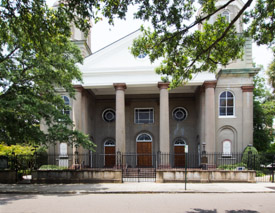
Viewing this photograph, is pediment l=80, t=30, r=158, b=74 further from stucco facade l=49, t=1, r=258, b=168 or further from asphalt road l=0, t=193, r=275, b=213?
asphalt road l=0, t=193, r=275, b=213

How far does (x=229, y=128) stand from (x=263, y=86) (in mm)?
13582

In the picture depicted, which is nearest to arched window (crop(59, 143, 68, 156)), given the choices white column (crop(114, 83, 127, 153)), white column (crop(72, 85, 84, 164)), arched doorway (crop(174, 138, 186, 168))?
white column (crop(72, 85, 84, 164))

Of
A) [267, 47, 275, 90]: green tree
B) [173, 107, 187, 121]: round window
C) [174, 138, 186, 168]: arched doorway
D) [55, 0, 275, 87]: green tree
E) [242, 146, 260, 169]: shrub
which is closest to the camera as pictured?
[55, 0, 275, 87]: green tree

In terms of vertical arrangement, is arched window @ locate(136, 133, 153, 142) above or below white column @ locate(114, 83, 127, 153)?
below

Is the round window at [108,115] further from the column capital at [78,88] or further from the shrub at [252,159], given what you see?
the shrub at [252,159]

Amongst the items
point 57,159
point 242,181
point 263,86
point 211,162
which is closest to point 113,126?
point 57,159

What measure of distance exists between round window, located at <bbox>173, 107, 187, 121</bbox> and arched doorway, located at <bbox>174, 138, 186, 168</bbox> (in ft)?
6.75

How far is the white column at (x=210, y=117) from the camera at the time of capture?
24.2 meters

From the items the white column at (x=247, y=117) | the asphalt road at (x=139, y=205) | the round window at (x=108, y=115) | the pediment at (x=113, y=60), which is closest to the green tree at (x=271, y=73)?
the white column at (x=247, y=117)

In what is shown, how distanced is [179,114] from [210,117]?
644 centimetres

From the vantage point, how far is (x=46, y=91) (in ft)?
60.4

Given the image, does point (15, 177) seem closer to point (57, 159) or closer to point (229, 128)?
point (57, 159)

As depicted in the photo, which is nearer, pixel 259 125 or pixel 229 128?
pixel 229 128

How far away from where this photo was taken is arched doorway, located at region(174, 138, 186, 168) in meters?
29.5
